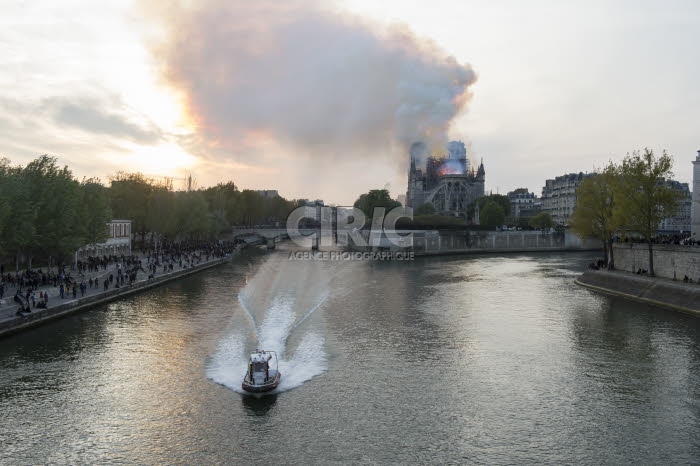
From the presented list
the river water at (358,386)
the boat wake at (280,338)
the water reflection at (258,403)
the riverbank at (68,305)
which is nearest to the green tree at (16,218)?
the riverbank at (68,305)

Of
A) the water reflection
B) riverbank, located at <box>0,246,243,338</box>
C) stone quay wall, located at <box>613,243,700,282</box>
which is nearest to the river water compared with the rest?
the water reflection

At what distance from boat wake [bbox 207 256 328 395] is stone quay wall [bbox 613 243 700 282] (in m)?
35.5

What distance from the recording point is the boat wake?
2933 centimetres

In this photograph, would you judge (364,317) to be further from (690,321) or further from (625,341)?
(690,321)

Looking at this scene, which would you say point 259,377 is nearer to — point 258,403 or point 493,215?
point 258,403

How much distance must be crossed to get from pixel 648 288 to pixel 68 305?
52.5 meters

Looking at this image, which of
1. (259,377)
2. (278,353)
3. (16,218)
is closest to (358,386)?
(259,377)

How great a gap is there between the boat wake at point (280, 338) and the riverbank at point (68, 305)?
11.2m

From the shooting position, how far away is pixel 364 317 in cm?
4603

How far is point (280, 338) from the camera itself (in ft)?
121

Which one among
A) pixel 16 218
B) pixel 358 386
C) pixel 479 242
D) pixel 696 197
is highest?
pixel 696 197

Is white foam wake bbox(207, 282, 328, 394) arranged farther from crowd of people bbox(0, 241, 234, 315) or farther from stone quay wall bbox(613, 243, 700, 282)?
stone quay wall bbox(613, 243, 700, 282)

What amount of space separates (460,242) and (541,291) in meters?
69.6

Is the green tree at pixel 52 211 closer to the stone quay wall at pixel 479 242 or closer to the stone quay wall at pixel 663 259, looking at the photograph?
the stone quay wall at pixel 663 259
